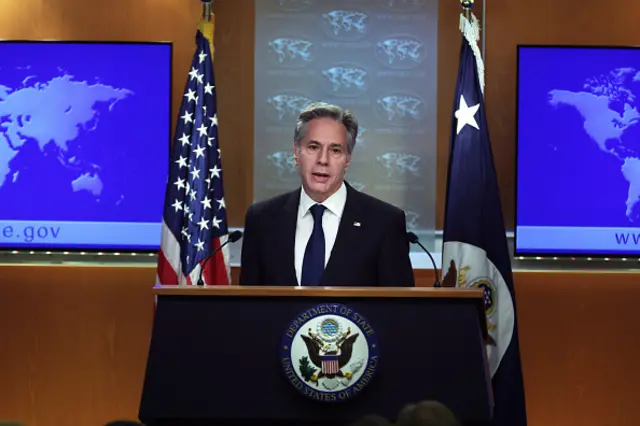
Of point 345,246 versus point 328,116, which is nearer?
point 345,246

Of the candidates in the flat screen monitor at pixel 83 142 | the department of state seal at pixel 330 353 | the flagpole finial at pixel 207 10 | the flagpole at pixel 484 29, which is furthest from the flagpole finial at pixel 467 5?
the department of state seal at pixel 330 353

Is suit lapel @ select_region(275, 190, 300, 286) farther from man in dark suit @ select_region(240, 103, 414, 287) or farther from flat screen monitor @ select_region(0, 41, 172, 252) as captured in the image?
flat screen monitor @ select_region(0, 41, 172, 252)

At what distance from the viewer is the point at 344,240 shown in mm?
3373

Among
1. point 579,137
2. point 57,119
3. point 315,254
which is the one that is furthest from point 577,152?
point 57,119

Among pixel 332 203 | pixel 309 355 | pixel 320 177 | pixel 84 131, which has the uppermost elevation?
pixel 84 131

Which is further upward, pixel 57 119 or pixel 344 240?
pixel 57 119

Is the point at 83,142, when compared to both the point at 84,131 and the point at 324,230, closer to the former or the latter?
the point at 84,131

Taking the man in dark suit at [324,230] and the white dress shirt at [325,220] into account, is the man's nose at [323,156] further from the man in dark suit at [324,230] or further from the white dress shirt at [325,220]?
the white dress shirt at [325,220]

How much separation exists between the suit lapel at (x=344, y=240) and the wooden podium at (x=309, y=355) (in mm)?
860

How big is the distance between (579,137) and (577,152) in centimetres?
9

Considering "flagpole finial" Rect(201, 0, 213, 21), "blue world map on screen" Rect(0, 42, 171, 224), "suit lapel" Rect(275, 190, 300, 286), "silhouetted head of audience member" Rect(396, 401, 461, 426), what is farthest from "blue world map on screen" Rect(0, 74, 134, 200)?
"silhouetted head of audience member" Rect(396, 401, 461, 426)

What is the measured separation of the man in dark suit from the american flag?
124cm

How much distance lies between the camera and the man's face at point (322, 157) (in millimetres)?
3506

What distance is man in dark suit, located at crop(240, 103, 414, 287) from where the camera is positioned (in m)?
3.36
